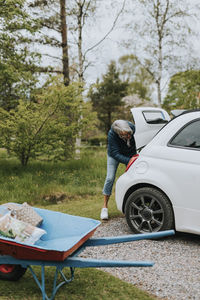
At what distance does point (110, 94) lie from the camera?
35.2 meters

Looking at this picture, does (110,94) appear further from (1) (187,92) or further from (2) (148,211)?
(2) (148,211)

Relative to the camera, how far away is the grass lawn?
132 inches

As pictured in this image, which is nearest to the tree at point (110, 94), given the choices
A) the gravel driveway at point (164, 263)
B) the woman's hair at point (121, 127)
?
the woman's hair at point (121, 127)

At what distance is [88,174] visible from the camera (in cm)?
980

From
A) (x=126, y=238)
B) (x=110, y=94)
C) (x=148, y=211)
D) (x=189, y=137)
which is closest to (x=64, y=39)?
(x=189, y=137)

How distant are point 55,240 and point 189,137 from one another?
2.23m

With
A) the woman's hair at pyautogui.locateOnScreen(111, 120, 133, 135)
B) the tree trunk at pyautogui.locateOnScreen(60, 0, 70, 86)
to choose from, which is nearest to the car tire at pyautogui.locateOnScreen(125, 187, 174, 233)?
the woman's hair at pyautogui.locateOnScreen(111, 120, 133, 135)

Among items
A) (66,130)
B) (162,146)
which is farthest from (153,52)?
(162,146)

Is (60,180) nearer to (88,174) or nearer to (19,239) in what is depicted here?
(88,174)

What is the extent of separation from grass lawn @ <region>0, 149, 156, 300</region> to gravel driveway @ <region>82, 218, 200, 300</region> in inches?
7.9

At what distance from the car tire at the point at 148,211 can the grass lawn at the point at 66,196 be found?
113 cm

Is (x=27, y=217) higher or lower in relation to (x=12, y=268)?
higher

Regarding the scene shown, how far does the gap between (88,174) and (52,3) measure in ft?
28.3

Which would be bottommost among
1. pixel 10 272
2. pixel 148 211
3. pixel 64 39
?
pixel 10 272
